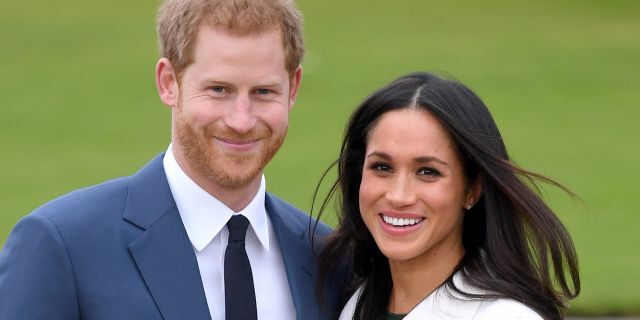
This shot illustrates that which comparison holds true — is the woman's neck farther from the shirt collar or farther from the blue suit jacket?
the shirt collar

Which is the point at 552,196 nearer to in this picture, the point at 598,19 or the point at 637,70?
the point at 637,70

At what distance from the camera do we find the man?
4.16 m

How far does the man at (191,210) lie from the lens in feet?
13.6

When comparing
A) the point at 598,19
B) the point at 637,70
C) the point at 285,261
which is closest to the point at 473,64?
the point at 637,70

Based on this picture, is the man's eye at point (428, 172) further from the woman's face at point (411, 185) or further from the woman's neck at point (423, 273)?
the woman's neck at point (423, 273)

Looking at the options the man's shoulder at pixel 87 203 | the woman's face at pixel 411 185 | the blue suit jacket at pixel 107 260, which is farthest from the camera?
the woman's face at pixel 411 185

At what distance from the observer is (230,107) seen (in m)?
4.39

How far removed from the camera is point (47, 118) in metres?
18.6

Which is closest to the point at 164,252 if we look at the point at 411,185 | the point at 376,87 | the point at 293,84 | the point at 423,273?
the point at 293,84

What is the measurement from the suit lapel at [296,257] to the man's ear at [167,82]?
0.58 meters

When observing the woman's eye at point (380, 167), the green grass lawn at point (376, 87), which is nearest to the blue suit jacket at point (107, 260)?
the woman's eye at point (380, 167)

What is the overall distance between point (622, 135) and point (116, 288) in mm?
14183

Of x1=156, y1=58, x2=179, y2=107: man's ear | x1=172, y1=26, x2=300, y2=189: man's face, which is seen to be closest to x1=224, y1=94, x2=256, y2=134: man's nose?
x1=172, y1=26, x2=300, y2=189: man's face

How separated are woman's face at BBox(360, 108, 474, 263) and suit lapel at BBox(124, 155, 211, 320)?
0.70 m
